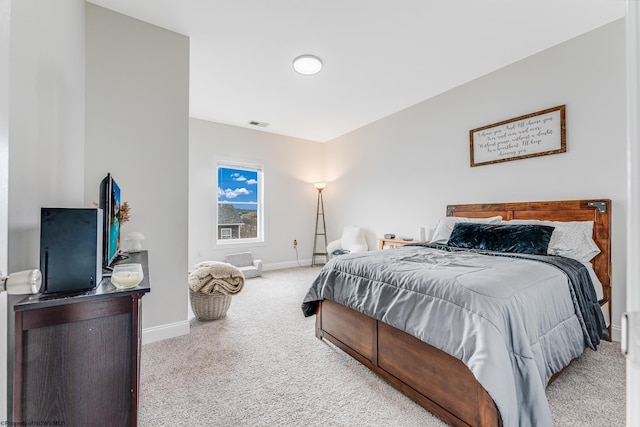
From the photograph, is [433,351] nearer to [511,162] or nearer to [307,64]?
[511,162]

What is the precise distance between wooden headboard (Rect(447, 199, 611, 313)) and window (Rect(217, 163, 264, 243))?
3992 millimetres

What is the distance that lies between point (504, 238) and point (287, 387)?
217 centimetres

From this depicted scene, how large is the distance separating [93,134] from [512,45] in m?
3.89

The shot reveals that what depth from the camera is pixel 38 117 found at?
1306 mm

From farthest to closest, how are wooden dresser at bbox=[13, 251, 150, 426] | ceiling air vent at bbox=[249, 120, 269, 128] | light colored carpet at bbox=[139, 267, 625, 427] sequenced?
ceiling air vent at bbox=[249, 120, 269, 128]
light colored carpet at bbox=[139, 267, 625, 427]
wooden dresser at bbox=[13, 251, 150, 426]

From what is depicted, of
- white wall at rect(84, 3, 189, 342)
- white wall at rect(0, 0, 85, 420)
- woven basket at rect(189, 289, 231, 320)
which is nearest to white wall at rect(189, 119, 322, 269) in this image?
woven basket at rect(189, 289, 231, 320)

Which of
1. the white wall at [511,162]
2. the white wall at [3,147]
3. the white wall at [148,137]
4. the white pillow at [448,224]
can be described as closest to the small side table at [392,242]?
the white wall at [511,162]

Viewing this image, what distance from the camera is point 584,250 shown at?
2.34 meters

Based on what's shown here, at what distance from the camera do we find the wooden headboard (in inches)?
94.1

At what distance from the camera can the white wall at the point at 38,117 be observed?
107 centimetres

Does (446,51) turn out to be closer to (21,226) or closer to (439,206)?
(439,206)

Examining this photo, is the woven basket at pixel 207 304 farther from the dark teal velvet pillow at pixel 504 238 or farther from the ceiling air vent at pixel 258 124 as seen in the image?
the ceiling air vent at pixel 258 124

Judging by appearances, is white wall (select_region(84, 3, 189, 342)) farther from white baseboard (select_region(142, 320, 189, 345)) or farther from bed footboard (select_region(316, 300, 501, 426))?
bed footboard (select_region(316, 300, 501, 426))

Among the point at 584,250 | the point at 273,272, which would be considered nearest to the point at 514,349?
the point at 584,250
